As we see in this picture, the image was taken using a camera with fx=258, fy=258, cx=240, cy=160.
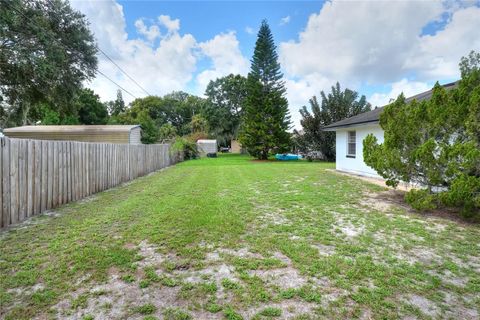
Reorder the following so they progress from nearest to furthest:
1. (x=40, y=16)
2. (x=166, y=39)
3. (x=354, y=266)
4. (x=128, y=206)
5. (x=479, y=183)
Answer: (x=354, y=266)
(x=479, y=183)
(x=128, y=206)
(x=40, y=16)
(x=166, y=39)

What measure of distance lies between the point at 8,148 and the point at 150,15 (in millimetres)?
12824

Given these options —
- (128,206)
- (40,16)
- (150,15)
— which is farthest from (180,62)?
(128,206)

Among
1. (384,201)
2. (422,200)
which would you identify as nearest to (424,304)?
(422,200)

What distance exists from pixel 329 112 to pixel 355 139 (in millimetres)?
8657

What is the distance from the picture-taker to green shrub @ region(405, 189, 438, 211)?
16.5 feet

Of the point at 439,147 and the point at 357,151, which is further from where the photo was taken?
the point at 357,151

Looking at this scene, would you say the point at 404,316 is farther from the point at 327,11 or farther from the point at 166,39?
the point at 166,39

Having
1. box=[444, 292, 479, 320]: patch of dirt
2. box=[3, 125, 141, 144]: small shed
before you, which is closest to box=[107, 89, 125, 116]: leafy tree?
box=[3, 125, 141, 144]: small shed

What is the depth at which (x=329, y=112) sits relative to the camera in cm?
2022

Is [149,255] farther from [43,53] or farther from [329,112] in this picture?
[329,112]

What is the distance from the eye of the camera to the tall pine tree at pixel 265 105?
23.2 meters

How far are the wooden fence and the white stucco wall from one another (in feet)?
32.3

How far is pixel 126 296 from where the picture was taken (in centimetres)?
240

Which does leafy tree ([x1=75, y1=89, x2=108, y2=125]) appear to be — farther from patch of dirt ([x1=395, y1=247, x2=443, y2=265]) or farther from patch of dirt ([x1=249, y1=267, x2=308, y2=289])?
patch of dirt ([x1=395, y1=247, x2=443, y2=265])
